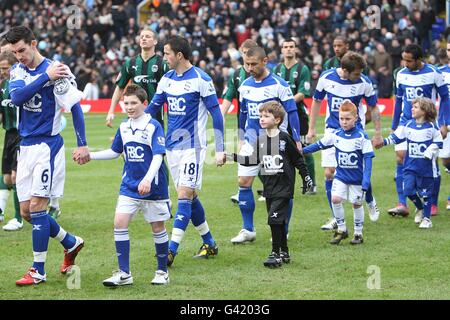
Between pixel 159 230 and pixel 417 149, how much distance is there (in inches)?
177

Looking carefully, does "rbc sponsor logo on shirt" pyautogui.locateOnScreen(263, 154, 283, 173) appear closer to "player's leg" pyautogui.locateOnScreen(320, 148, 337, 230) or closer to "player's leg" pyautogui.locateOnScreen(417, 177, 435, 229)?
"player's leg" pyautogui.locateOnScreen(320, 148, 337, 230)

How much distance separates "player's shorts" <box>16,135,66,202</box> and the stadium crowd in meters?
21.7

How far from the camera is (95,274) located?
9391mm

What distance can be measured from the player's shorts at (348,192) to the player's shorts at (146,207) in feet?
9.18

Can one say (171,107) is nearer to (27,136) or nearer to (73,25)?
(27,136)

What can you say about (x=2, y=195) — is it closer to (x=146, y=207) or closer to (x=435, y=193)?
(x=146, y=207)

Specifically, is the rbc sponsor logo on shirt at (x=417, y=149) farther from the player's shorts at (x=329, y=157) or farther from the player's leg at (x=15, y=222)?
the player's leg at (x=15, y=222)

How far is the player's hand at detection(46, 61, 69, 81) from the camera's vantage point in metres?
8.74

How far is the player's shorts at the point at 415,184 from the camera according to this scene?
1197cm

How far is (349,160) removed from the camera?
1091 cm

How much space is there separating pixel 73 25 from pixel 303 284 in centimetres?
3118

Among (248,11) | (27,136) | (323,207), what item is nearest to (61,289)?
(27,136)

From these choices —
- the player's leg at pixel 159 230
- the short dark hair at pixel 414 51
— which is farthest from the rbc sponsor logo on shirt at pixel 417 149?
the player's leg at pixel 159 230

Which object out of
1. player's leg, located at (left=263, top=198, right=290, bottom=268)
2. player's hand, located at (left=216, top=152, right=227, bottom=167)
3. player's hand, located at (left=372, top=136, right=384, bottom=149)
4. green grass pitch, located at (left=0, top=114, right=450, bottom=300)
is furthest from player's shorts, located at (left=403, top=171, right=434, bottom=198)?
player's hand, located at (left=216, top=152, right=227, bottom=167)
